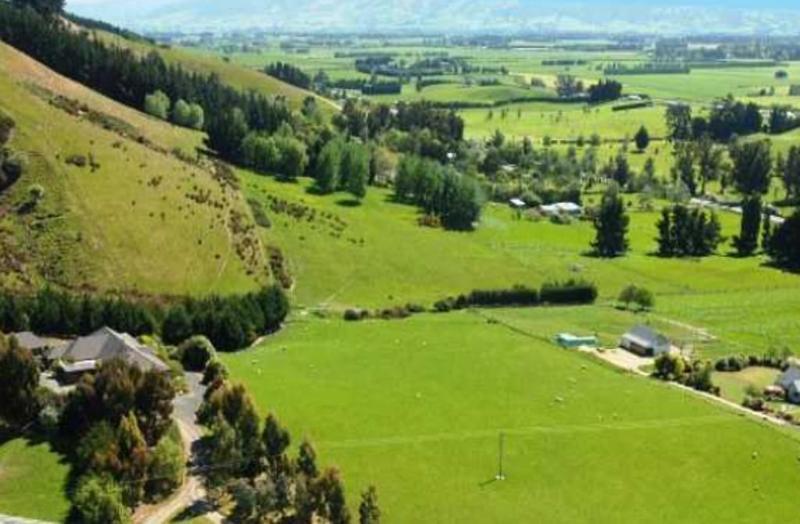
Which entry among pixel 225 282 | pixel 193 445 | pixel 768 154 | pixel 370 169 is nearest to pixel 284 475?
pixel 193 445

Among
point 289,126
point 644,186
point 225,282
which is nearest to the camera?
point 225,282

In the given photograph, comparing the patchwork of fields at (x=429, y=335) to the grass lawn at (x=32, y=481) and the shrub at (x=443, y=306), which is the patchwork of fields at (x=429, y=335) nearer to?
the grass lawn at (x=32, y=481)

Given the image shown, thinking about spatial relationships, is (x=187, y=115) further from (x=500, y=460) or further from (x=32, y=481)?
(x=500, y=460)

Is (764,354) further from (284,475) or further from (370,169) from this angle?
(370,169)

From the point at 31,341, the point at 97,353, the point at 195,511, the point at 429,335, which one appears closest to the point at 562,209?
the point at 429,335

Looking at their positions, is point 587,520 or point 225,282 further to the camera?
point 225,282

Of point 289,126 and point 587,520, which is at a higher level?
point 289,126
